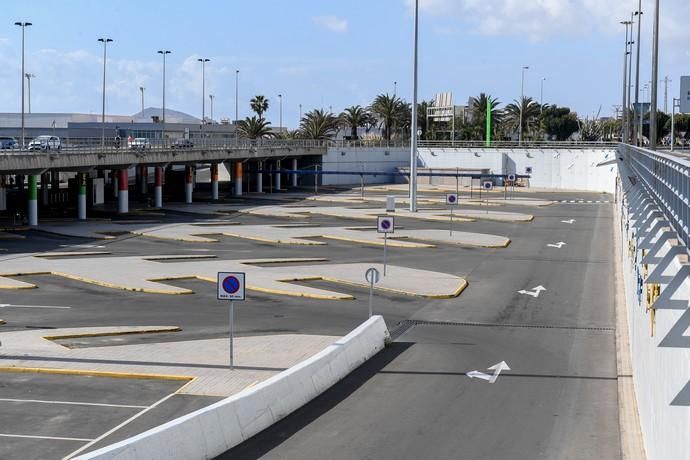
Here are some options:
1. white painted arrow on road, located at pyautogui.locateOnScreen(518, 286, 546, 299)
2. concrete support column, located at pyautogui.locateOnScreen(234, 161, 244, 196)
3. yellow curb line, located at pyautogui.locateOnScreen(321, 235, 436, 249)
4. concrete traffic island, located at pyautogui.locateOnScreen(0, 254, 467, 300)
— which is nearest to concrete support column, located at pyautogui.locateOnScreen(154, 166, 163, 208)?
concrete support column, located at pyautogui.locateOnScreen(234, 161, 244, 196)

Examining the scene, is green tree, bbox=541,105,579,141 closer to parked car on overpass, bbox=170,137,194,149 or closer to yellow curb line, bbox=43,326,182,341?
parked car on overpass, bbox=170,137,194,149

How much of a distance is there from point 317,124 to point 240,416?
126656 millimetres

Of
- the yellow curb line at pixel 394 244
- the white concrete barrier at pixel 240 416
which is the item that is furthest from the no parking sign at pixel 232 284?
the yellow curb line at pixel 394 244

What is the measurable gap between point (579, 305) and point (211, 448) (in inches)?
789

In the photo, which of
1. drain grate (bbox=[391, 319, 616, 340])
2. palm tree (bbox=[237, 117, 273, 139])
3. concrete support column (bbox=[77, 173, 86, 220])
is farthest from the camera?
palm tree (bbox=[237, 117, 273, 139])

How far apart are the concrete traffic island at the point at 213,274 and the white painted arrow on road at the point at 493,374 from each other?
35.9ft

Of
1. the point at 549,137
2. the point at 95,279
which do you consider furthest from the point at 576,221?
the point at 549,137

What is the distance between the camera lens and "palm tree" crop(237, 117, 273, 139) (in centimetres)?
14138

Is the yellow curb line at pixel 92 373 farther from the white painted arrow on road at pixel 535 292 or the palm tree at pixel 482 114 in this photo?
the palm tree at pixel 482 114

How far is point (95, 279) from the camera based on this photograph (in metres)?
37.3

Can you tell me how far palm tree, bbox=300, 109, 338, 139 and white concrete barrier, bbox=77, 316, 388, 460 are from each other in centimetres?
11977

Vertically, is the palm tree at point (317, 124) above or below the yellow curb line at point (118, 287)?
above

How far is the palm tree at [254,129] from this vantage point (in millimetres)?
141375

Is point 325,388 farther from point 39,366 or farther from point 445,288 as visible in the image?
point 445,288
